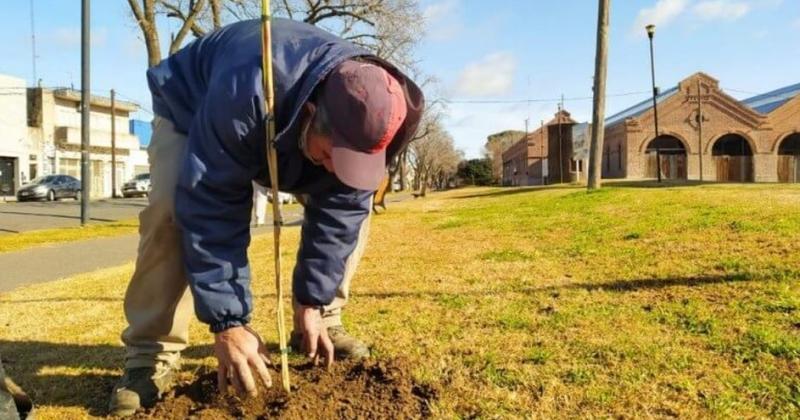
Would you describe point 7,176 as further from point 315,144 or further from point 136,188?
point 315,144

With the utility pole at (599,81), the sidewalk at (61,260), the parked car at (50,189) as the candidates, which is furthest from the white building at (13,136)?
the utility pole at (599,81)

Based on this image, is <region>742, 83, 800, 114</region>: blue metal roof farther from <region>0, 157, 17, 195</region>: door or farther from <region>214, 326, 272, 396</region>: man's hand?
<region>214, 326, 272, 396</region>: man's hand

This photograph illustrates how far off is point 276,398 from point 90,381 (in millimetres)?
979

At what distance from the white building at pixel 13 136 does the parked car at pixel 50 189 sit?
9.14 meters

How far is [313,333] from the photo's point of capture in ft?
7.38

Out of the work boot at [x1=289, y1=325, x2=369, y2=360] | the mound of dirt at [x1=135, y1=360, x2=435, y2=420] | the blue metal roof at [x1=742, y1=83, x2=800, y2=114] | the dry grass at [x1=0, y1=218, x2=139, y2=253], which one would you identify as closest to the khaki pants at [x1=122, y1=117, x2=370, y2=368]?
the mound of dirt at [x1=135, y1=360, x2=435, y2=420]

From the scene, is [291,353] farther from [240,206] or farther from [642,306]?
[642,306]

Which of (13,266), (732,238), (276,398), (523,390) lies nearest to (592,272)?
(732,238)

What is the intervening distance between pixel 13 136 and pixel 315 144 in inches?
1755

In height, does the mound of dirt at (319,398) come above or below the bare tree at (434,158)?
below

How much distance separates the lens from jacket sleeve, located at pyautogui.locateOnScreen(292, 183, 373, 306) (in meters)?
2.22

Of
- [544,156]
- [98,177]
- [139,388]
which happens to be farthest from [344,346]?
[544,156]

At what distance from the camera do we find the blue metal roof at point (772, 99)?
152ft

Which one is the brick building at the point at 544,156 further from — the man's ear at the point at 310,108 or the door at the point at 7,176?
the man's ear at the point at 310,108
